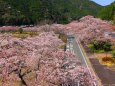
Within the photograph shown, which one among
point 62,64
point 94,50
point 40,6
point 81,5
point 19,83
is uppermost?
point 62,64

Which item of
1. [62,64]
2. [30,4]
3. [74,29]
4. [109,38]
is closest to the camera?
[62,64]

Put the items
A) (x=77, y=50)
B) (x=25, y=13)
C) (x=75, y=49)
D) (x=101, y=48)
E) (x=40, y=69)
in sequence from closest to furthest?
(x=40, y=69)
(x=101, y=48)
(x=77, y=50)
(x=75, y=49)
(x=25, y=13)

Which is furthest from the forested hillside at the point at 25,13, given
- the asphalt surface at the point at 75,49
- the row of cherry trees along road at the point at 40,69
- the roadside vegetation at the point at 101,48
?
the row of cherry trees along road at the point at 40,69

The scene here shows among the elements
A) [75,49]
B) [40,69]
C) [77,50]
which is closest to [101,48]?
[77,50]

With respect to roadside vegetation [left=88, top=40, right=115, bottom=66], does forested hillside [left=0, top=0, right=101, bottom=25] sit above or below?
below

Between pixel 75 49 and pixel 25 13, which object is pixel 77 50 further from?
pixel 25 13

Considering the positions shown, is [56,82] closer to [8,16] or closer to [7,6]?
[8,16]

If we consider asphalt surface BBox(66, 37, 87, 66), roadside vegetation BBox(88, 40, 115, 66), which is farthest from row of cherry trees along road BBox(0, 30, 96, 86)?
roadside vegetation BBox(88, 40, 115, 66)

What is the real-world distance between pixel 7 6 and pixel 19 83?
81.8 metres

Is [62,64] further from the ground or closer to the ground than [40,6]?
further from the ground

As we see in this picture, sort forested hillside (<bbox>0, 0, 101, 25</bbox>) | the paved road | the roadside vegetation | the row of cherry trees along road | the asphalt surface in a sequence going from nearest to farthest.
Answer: the row of cherry trees along road, the paved road, the asphalt surface, the roadside vegetation, forested hillside (<bbox>0, 0, 101, 25</bbox>)

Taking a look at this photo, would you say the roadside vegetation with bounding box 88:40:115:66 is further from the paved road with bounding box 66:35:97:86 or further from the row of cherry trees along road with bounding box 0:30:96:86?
the row of cherry trees along road with bounding box 0:30:96:86

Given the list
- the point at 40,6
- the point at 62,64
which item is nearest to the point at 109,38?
the point at 62,64

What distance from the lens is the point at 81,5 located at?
590 ft
